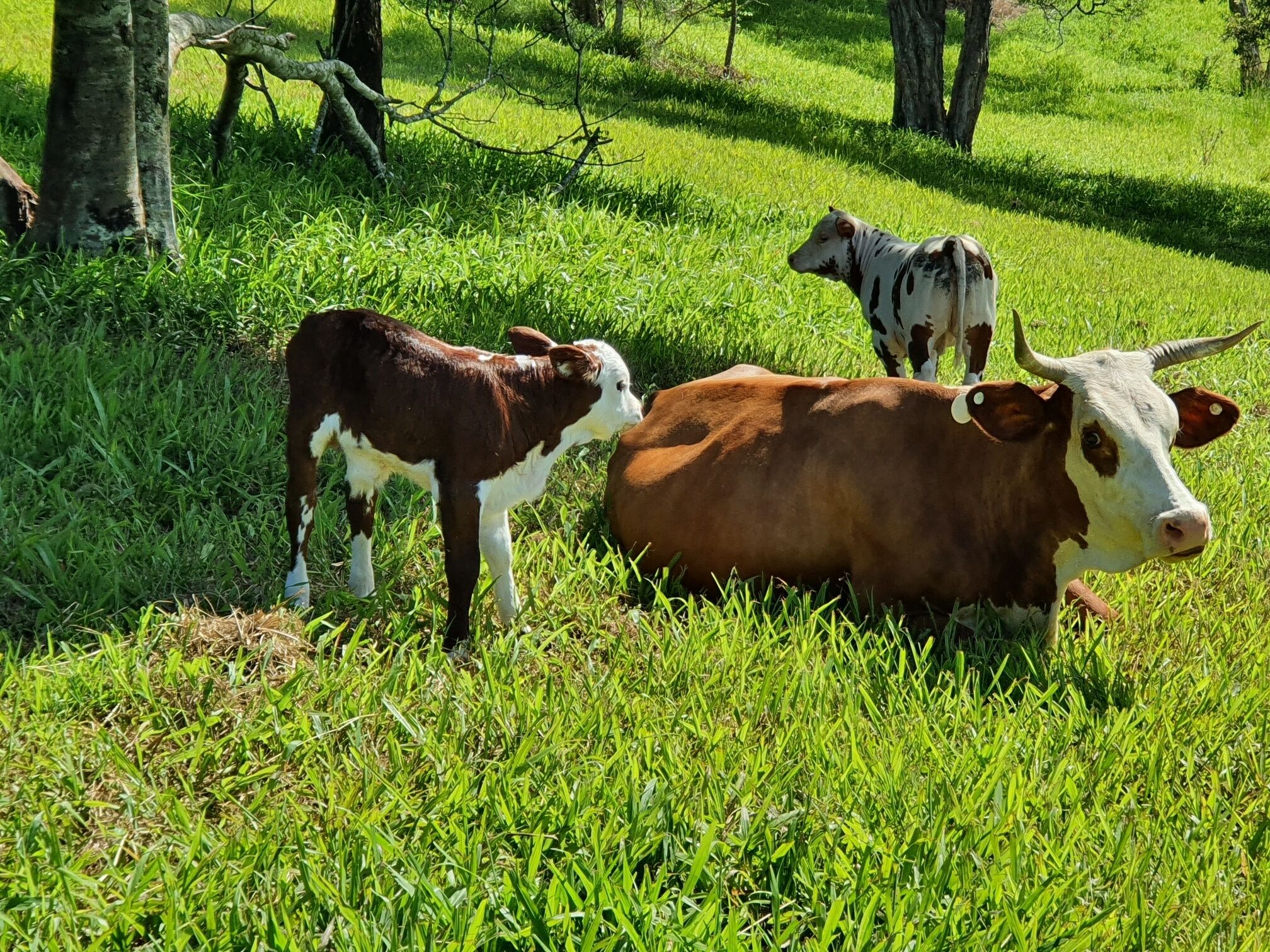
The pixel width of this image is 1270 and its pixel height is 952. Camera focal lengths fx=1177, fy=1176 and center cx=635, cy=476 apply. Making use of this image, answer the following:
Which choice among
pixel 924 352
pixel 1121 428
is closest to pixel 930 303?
pixel 924 352

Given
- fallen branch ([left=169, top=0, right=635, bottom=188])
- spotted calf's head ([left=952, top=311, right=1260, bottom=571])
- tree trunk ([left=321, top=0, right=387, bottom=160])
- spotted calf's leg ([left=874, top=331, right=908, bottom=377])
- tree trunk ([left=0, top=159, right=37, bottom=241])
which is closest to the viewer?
spotted calf's head ([left=952, top=311, right=1260, bottom=571])

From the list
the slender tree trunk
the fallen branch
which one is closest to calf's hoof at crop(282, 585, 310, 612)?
the fallen branch

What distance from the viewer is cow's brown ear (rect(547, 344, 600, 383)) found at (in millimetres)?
3622

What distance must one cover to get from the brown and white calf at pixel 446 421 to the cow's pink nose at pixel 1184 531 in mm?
1637

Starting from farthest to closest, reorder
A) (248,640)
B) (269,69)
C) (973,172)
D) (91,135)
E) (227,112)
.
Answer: (973,172), (227,112), (269,69), (91,135), (248,640)

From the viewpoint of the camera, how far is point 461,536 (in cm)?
351

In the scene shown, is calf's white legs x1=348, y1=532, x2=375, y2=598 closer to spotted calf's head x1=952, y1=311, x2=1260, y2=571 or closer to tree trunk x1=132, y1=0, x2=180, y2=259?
spotted calf's head x1=952, y1=311, x2=1260, y2=571

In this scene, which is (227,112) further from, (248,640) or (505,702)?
(505,702)

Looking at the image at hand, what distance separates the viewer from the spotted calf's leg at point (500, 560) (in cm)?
371

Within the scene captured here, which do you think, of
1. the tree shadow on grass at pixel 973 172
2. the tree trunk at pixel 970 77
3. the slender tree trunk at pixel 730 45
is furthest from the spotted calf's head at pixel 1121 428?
the slender tree trunk at pixel 730 45

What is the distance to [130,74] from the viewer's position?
571 centimetres

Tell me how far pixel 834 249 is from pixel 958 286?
3.48ft

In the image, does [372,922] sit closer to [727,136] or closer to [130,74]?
[130,74]

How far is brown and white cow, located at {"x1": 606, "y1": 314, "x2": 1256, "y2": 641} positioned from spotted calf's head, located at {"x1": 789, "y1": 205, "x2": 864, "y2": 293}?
2285 mm
